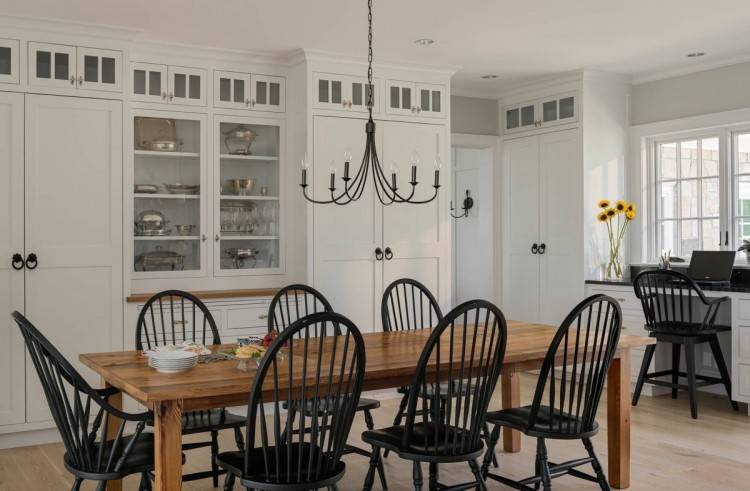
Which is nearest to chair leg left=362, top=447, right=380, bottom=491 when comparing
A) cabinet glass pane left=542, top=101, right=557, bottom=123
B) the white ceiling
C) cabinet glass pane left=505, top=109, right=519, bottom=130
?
the white ceiling

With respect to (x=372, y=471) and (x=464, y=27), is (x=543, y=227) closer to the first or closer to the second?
(x=464, y=27)

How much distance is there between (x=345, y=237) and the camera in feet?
17.6

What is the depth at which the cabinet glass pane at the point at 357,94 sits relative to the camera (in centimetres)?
543

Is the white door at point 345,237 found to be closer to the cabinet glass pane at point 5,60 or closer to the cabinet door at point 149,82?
the cabinet door at point 149,82

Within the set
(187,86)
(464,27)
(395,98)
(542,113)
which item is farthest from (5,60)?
(542,113)

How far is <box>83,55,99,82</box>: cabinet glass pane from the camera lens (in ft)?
15.1

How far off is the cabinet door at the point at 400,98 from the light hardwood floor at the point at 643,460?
2.17m

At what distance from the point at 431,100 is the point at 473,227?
2.03m

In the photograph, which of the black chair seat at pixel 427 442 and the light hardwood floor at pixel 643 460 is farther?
the light hardwood floor at pixel 643 460

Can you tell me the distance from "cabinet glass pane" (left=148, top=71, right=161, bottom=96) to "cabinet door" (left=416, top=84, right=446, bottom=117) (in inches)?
72.3

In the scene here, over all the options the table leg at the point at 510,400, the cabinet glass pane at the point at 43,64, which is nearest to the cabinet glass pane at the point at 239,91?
the cabinet glass pane at the point at 43,64

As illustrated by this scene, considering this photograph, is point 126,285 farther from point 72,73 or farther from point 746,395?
point 746,395

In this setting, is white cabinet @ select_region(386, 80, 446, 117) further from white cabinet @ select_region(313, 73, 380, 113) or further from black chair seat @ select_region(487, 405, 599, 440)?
black chair seat @ select_region(487, 405, 599, 440)

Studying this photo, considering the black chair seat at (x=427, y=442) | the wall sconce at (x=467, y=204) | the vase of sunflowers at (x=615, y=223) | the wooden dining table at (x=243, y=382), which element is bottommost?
the black chair seat at (x=427, y=442)
